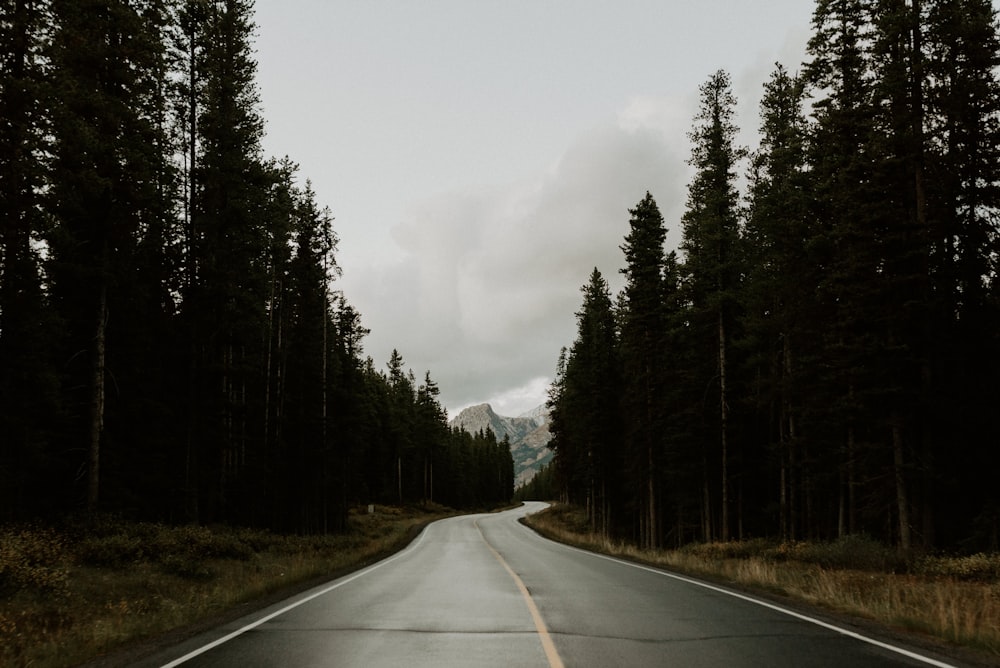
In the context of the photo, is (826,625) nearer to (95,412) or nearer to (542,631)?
(542,631)

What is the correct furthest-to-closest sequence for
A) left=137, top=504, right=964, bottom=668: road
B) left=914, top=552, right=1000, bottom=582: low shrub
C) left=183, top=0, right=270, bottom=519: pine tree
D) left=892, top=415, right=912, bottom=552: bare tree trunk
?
left=183, top=0, right=270, bottom=519: pine tree < left=892, top=415, right=912, bottom=552: bare tree trunk < left=914, top=552, right=1000, bottom=582: low shrub < left=137, top=504, right=964, bottom=668: road

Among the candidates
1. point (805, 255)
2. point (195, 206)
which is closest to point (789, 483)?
point (805, 255)

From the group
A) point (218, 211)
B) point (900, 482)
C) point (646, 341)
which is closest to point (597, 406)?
point (646, 341)

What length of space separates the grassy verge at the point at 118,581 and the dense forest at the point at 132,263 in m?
2.85

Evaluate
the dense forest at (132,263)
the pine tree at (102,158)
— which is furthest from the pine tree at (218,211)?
the pine tree at (102,158)

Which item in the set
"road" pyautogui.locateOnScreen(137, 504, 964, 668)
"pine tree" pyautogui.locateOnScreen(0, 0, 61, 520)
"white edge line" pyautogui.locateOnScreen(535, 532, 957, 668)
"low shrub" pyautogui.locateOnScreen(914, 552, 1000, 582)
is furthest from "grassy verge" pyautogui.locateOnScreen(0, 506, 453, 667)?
"low shrub" pyautogui.locateOnScreen(914, 552, 1000, 582)

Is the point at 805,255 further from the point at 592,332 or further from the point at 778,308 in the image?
the point at 592,332

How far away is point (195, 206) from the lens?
2275 cm

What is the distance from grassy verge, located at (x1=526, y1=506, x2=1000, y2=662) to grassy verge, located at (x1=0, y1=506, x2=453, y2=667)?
10.9 m

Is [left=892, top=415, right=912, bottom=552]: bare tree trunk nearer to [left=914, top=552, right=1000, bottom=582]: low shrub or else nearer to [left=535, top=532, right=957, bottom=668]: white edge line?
[left=914, top=552, right=1000, bottom=582]: low shrub

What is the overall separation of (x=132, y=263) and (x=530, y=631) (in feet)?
58.1

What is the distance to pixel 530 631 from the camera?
8469mm

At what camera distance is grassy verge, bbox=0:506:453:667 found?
28.0 ft

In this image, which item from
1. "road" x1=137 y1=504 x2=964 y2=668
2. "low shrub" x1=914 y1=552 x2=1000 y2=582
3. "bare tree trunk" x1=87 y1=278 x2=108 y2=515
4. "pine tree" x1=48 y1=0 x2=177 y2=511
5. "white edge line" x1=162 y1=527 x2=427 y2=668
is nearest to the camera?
"road" x1=137 y1=504 x2=964 y2=668
